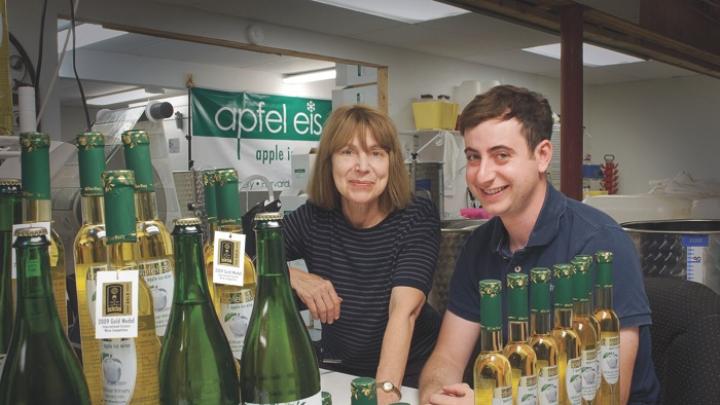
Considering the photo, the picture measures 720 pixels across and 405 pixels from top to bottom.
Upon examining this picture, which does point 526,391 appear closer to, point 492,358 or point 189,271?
point 492,358

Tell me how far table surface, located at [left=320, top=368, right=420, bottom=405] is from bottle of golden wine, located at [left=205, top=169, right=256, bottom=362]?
1.65ft

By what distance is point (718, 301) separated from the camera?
123 cm

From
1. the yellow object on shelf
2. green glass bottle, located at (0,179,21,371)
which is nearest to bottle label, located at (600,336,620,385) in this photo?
green glass bottle, located at (0,179,21,371)

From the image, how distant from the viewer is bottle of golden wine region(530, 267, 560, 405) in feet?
2.41

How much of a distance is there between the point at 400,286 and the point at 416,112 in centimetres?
507

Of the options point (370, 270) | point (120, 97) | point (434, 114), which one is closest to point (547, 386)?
point (370, 270)

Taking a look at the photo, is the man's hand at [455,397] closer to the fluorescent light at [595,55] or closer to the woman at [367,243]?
the woman at [367,243]

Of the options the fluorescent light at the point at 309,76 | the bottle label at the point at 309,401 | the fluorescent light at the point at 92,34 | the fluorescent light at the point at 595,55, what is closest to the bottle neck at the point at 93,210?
the bottle label at the point at 309,401

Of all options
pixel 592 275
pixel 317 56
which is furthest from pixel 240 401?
pixel 317 56

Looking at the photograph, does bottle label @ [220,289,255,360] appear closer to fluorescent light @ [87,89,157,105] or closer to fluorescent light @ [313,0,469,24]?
fluorescent light @ [313,0,469,24]

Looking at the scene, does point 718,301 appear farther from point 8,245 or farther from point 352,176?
point 8,245

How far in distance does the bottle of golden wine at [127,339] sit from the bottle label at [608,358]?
551mm

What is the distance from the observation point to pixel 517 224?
1.48 m

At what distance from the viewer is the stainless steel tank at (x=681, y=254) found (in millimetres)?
Result: 1583
